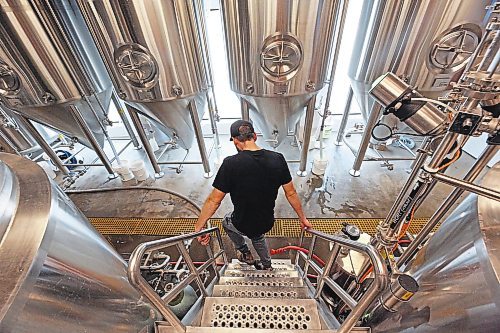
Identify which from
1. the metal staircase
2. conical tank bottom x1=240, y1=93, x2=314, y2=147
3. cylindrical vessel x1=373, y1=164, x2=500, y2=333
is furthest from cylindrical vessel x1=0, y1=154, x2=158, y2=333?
conical tank bottom x1=240, y1=93, x2=314, y2=147

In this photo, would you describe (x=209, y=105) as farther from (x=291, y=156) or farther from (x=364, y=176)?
(x=364, y=176)

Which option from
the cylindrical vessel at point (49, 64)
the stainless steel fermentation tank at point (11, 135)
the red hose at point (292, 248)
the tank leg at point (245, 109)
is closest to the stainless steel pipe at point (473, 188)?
the red hose at point (292, 248)

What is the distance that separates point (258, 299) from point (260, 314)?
11 cm

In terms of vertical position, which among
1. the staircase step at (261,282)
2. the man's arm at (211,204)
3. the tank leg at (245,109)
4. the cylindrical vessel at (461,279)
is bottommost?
the staircase step at (261,282)

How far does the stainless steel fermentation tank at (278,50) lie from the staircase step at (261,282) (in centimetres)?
157

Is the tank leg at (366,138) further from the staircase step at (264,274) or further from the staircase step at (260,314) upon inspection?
the staircase step at (260,314)

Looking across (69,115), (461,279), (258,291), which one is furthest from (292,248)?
(69,115)

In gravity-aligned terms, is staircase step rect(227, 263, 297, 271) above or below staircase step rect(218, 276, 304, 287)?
Result: below

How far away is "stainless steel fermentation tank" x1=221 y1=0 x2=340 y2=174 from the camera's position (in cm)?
168

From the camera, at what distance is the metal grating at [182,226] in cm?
232

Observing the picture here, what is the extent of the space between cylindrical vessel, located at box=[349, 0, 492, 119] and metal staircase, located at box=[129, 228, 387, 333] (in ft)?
5.52

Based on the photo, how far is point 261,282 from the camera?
1.67 m

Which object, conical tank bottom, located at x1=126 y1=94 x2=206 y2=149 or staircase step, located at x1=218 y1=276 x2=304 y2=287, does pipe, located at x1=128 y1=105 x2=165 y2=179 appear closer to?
conical tank bottom, located at x1=126 y1=94 x2=206 y2=149

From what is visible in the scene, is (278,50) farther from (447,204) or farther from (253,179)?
(447,204)
